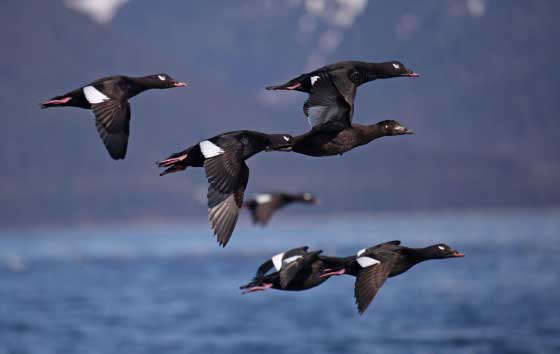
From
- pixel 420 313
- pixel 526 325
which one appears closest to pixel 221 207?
pixel 526 325

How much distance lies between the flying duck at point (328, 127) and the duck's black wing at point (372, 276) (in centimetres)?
156

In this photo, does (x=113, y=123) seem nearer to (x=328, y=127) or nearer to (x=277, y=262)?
(x=328, y=127)

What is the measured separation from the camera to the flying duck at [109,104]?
14562 millimetres

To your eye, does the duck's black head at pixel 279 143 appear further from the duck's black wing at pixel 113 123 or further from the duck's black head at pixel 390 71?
the duck's black wing at pixel 113 123

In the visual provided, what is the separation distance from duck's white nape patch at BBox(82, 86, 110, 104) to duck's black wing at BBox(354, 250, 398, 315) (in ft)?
13.3

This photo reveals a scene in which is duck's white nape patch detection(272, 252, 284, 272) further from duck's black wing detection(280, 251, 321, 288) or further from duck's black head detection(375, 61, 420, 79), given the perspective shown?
duck's black head detection(375, 61, 420, 79)

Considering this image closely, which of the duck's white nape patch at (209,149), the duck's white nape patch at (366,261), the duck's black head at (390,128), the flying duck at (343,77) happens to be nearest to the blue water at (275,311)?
the duck's black head at (390,128)

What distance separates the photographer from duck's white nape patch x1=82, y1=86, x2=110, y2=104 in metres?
15.0

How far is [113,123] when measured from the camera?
48.5 ft

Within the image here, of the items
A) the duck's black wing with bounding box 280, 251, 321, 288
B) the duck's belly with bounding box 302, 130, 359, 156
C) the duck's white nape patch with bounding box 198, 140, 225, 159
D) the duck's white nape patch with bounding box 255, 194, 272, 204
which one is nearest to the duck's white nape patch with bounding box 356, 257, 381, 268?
the duck's black wing with bounding box 280, 251, 321, 288

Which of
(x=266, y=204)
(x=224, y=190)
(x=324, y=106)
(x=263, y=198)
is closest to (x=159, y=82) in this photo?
(x=324, y=106)

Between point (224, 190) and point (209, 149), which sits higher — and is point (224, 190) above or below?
below

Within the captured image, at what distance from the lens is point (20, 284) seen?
350ft

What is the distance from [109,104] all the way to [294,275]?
402cm
